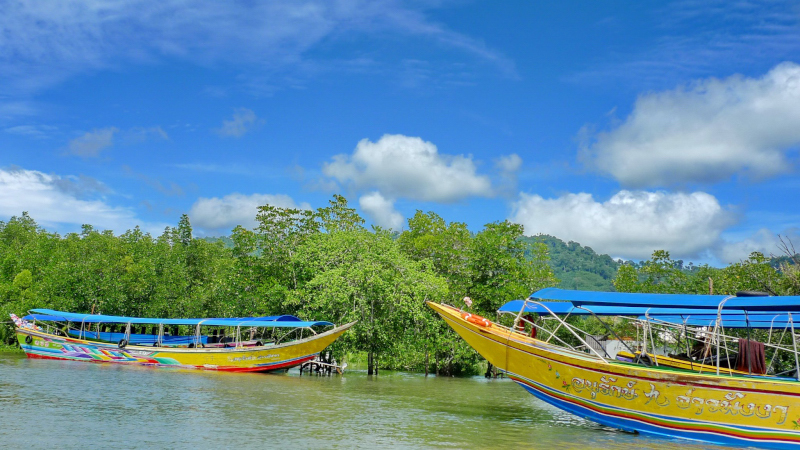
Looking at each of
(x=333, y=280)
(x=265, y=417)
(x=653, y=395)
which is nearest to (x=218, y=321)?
(x=333, y=280)

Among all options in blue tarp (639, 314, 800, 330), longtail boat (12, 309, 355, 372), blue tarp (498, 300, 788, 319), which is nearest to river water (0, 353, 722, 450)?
blue tarp (498, 300, 788, 319)

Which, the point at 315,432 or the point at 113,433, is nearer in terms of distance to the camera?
the point at 113,433

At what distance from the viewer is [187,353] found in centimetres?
2902

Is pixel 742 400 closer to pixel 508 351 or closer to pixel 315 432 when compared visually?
pixel 508 351

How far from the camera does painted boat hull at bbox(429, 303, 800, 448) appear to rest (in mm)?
11711

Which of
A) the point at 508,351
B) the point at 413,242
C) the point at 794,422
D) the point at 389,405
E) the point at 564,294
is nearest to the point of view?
the point at 794,422

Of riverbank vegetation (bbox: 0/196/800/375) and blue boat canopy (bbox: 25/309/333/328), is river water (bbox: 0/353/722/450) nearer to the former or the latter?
blue boat canopy (bbox: 25/309/333/328)

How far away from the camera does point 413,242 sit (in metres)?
38.4

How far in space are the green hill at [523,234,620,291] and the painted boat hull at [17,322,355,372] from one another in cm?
10609

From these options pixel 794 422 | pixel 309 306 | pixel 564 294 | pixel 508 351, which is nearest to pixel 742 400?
pixel 794 422

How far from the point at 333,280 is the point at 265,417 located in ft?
45.5

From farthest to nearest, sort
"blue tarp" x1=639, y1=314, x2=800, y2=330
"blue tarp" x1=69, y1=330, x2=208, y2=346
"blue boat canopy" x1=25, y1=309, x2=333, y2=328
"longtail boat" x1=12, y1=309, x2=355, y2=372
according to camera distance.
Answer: "blue tarp" x1=69, y1=330, x2=208, y2=346 → "longtail boat" x1=12, y1=309, x2=355, y2=372 → "blue boat canopy" x1=25, y1=309, x2=333, y2=328 → "blue tarp" x1=639, y1=314, x2=800, y2=330

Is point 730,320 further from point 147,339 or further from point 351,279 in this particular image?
point 147,339

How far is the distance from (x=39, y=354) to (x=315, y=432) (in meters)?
26.8
